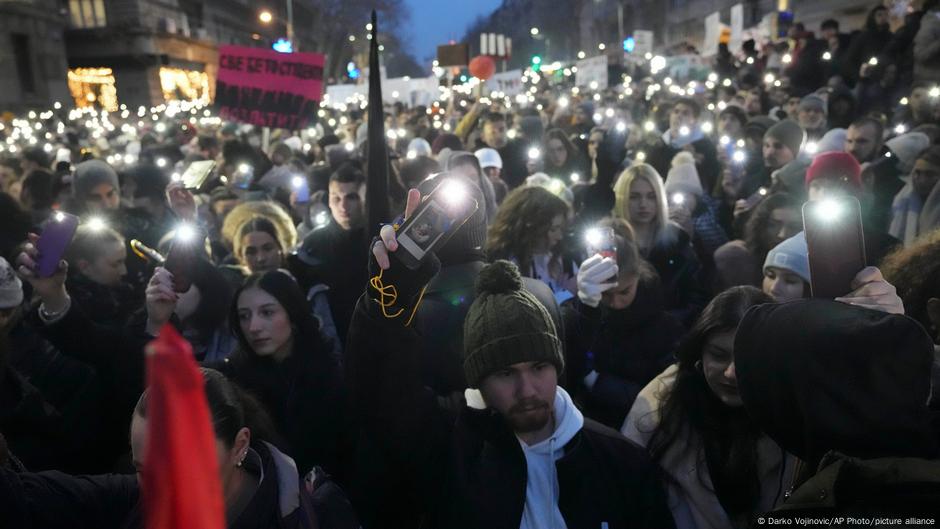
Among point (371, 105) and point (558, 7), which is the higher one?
point (558, 7)

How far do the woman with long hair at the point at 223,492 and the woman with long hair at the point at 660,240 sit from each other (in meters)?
3.00

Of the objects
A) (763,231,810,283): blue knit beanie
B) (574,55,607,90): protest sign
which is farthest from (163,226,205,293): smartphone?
(574,55,607,90): protest sign

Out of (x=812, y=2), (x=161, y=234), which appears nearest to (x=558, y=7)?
(x=812, y=2)

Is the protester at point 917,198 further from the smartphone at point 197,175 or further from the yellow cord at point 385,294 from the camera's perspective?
the smartphone at point 197,175

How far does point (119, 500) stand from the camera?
203 centimetres

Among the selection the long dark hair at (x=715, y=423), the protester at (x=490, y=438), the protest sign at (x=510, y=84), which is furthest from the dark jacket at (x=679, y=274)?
the protest sign at (x=510, y=84)

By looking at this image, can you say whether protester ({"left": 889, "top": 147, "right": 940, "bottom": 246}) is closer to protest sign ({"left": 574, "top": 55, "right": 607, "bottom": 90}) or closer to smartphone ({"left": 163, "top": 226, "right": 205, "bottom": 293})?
smartphone ({"left": 163, "top": 226, "right": 205, "bottom": 293})

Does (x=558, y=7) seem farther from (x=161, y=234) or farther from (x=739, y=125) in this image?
(x=161, y=234)

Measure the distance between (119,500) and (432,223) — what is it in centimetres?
124

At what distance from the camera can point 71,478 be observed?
78.3 inches

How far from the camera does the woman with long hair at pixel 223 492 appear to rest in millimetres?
1834

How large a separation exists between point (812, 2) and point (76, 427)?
28438 mm

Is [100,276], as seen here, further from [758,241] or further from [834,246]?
[758,241]

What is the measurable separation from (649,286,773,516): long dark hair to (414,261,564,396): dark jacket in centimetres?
55
